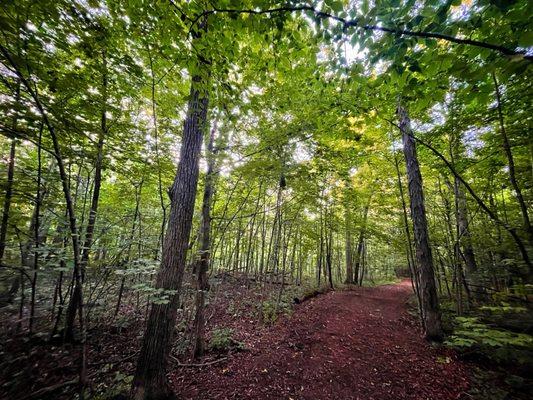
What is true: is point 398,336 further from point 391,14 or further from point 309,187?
point 391,14

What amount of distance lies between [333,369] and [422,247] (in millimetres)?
3844

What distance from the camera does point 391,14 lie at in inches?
62.8

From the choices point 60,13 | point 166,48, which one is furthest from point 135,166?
point 166,48

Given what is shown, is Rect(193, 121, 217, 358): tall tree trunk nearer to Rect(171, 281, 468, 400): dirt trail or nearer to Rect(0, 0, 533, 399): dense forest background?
Rect(0, 0, 533, 399): dense forest background

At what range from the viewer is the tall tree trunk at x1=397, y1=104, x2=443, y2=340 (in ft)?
17.7

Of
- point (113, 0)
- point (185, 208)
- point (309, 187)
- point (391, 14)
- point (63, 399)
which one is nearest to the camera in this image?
point (391, 14)

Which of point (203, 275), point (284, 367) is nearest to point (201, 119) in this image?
point (203, 275)

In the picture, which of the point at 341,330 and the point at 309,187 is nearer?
the point at 341,330

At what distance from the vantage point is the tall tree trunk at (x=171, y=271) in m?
3.23

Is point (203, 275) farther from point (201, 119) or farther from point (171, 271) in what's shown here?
point (201, 119)

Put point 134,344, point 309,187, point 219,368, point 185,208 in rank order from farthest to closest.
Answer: point 309,187 → point 134,344 → point 219,368 → point 185,208

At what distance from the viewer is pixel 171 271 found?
3.49m

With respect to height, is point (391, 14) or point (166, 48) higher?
point (166, 48)

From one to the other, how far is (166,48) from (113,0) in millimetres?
1147
